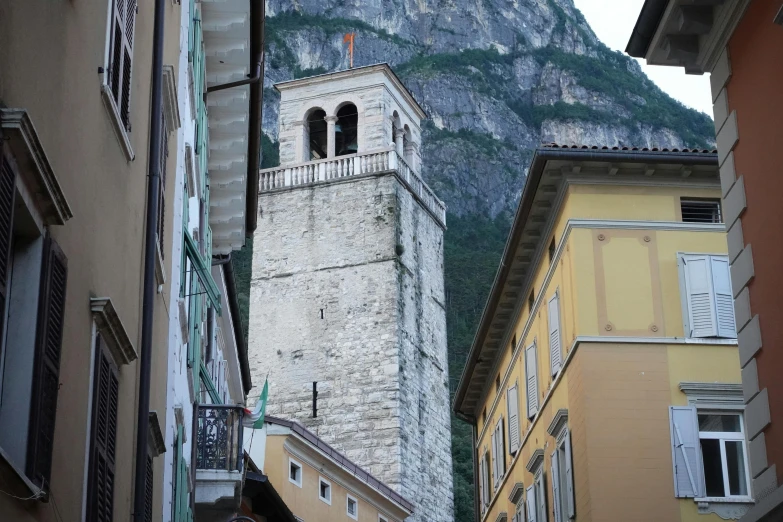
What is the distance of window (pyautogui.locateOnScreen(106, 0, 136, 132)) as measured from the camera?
819 cm

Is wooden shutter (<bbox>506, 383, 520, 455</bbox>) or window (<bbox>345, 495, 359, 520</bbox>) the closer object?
wooden shutter (<bbox>506, 383, 520, 455</bbox>)

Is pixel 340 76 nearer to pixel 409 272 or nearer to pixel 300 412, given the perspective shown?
pixel 409 272

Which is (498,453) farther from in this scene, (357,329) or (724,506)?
(357,329)

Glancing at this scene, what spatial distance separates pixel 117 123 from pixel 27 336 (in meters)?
2.43

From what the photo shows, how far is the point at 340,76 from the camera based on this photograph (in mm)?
47219

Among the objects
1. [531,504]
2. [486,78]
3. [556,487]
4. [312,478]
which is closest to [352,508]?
[312,478]

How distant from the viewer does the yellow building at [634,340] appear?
16688 millimetres

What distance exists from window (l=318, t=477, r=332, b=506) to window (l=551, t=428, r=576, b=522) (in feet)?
41.6

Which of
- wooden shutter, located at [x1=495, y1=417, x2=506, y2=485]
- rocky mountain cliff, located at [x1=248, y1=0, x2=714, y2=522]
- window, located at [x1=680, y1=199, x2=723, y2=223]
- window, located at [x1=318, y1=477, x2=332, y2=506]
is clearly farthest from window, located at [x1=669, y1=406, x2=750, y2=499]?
rocky mountain cliff, located at [x1=248, y1=0, x2=714, y2=522]

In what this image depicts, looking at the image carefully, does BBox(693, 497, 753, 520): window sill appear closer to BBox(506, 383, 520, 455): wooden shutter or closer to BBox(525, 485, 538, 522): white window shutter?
BBox(525, 485, 538, 522): white window shutter

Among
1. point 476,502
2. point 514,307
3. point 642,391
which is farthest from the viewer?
point 476,502

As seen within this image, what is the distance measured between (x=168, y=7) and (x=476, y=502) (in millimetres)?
20291

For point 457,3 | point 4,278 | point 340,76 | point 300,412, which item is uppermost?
point 457,3

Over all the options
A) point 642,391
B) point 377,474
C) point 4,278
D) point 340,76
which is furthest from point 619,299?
point 340,76
